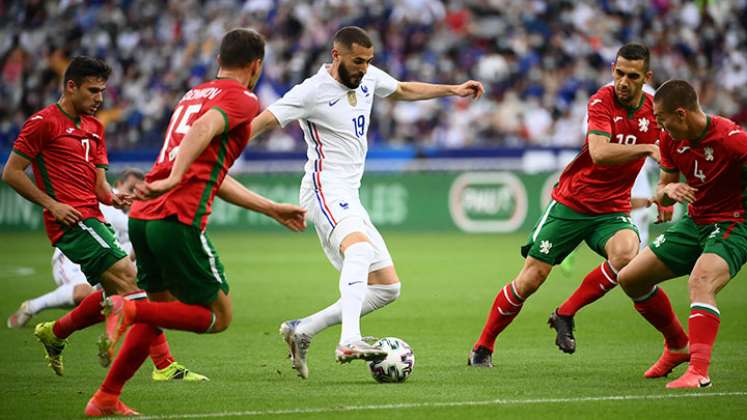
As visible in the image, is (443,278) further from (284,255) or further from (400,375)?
(400,375)

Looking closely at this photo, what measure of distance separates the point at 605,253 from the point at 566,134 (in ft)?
55.8

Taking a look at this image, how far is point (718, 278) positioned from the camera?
8008mm

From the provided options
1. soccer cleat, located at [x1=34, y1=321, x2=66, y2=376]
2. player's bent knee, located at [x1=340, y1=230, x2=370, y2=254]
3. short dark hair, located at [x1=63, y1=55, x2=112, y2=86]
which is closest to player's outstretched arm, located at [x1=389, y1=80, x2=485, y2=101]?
player's bent knee, located at [x1=340, y1=230, x2=370, y2=254]

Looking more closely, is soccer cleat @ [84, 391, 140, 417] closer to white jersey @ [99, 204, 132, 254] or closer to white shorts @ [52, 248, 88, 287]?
white shorts @ [52, 248, 88, 287]

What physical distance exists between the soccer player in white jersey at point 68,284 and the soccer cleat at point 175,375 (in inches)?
147

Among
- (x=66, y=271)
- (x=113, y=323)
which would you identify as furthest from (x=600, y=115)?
(x=66, y=271)

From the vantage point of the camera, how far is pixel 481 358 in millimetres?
9383

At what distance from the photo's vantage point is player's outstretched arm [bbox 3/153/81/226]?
9.03 m

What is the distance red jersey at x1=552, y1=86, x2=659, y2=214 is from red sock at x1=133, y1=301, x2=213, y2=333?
3.51 metres

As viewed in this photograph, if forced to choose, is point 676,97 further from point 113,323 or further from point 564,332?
point 113,323

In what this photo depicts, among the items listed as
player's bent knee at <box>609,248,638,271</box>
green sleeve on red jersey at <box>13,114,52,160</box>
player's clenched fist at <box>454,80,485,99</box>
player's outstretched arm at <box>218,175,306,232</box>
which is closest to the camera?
player's outstretched arm at <box>218,175,306,232</box>

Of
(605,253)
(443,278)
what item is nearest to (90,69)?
(605,253)

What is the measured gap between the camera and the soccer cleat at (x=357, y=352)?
8258mm

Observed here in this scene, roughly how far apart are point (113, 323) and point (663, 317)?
4212 millimetres
